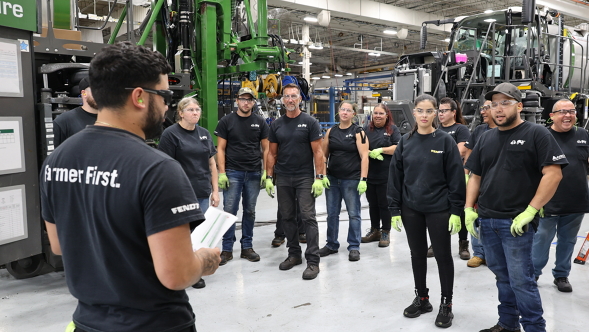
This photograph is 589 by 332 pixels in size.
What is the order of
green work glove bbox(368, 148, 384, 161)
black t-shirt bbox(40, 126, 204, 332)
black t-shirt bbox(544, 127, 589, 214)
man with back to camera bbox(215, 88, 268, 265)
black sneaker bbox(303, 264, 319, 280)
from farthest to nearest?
green work glove bbox(368, 148, 384, 161) < man with back to camera bbox(215, 88, 268, 265) < black sneaker bbox(303, 264, 319, 280) < black t-shirt bbox(544, 127, 589, 214) < black t-shirt bbox(40, 126, 204, 332)

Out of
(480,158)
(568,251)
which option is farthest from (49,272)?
(568,251)

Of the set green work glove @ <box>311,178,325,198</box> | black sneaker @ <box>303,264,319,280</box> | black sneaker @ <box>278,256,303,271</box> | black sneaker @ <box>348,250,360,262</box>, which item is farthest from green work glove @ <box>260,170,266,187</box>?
black sneaker @ <box>348,250,360,262</box>

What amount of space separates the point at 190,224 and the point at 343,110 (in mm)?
3682

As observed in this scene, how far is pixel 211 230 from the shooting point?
1.53 metres

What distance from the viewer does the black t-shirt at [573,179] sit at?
3602 millimetres

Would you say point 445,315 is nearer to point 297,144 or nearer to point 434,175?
point 434,175

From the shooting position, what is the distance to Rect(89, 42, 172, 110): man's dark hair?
1.20 metres

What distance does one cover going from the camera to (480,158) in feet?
9.48

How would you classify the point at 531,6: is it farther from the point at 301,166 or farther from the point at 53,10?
the point at 53,10

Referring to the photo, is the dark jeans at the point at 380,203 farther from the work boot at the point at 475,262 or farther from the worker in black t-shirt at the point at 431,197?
the worker in black t-shirt at the point at 431,197

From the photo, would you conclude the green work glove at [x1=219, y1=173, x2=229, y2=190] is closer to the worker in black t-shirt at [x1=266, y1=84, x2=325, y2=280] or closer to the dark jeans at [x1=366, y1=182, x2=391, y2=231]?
the worker in black t-shirt at [x1=266, y1=84, x2=325, y2=280]

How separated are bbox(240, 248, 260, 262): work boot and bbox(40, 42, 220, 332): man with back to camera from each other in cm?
333

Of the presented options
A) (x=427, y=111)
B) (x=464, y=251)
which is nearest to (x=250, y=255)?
(x=464, y=251)

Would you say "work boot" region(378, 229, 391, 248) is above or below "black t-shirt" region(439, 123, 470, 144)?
below
